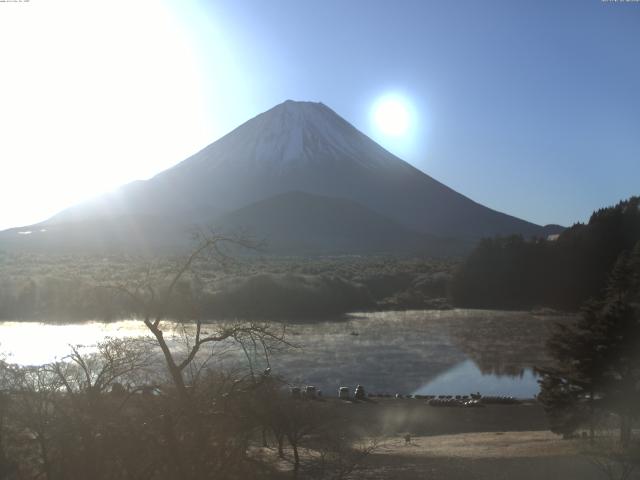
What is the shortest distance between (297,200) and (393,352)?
9199 centimetres

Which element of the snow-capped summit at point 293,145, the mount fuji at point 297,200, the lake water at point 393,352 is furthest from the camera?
the snow-capped summit at point 293,145

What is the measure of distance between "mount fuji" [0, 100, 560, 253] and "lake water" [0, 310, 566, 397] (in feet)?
185

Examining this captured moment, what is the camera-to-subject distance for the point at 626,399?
12688 millimetres

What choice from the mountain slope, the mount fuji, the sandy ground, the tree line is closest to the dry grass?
the sandy ground

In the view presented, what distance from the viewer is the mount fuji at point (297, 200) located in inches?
4210

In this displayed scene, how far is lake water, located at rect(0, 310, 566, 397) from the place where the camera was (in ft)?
82.2

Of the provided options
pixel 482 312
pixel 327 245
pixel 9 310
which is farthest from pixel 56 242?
pixel 482 312

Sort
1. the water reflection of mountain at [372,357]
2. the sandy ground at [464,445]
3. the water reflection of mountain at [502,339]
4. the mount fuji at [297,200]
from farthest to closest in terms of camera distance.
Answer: the mount fuji at [297,200]
the water reflection of mountain at [502,339]
the water reflection of mountain at [372,357]
the sandy ground at [464,445]

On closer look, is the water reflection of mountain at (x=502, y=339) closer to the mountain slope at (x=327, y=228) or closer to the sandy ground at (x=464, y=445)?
the sandy ground at (x=464, y=445)

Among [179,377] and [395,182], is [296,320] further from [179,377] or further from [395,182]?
[395,182]

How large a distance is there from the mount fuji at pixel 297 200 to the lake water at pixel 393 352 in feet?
185

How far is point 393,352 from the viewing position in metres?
31.5

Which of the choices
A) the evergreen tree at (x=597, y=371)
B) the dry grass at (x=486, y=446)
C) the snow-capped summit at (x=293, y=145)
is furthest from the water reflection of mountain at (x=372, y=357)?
the snow-capped summit at (x=293, y=145)

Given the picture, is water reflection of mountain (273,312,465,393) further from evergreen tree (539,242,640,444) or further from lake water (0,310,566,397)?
evergreen tree (539,242,640,444)
